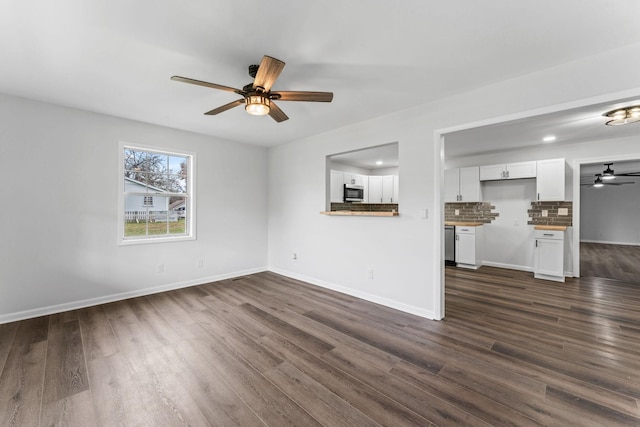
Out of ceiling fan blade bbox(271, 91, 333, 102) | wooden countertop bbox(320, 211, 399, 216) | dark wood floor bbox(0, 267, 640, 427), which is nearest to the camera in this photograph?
dark wood floor bbox(0, 267, 640, 427)

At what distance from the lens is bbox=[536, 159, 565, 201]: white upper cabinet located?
15.9 ft

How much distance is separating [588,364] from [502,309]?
1.19 meters

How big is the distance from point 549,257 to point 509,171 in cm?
178

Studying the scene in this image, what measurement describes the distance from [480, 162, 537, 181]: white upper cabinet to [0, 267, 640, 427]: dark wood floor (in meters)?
2.57

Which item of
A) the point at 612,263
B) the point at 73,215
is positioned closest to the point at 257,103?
the point at 73,215

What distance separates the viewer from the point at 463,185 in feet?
19.7

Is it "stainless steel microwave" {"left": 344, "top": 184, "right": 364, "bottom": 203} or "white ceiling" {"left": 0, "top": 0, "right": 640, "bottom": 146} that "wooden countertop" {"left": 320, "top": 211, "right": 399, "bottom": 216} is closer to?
"white ceiling" {"left": 0, "top": 0, "right": 640, "bottom": 146}

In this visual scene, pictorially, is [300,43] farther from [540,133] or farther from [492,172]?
[492,172]

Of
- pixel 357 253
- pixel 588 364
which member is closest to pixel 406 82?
pixel 357 253

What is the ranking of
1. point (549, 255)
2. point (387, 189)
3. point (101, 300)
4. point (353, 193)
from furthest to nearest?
1. point (387, 189)
2. point (353, 193)
3. point (549, 255)
4. point (101, 300)

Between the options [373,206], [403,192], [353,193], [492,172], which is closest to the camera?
[403,192]

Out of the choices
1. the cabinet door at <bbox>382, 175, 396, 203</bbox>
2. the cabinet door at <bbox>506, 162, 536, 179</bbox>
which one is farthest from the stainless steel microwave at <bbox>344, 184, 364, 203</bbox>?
the cabinet door at <bbox>506, 162, 536, 179</bbox>

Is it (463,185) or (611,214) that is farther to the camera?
(611,214)

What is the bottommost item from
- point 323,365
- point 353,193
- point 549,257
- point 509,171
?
point 323,365
